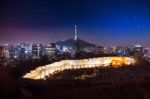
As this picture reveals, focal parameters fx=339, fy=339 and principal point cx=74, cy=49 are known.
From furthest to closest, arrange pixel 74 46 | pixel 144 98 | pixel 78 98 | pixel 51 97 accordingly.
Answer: pixel 74 46
pixel 51 97
pixel 78 98
pixel 144 98

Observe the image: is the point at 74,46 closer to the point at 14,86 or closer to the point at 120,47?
the point at 120,47

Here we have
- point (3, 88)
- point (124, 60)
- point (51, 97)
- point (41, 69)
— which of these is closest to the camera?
point (51, 97)

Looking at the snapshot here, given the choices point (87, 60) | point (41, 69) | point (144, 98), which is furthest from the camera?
point (87, 60)

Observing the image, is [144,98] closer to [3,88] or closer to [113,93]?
[113,93]

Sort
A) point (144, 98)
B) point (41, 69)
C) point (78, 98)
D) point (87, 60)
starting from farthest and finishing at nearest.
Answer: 1. point (87, 60)
2. point (41, 69)
3. point (78, 98)
4. point (144, 98)

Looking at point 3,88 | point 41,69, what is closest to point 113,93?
point 3,88

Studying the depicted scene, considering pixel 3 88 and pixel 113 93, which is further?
pixel 3 88

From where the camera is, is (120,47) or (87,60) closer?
(87,60)

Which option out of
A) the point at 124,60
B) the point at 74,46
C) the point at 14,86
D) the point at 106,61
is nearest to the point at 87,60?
the point at 106,61
